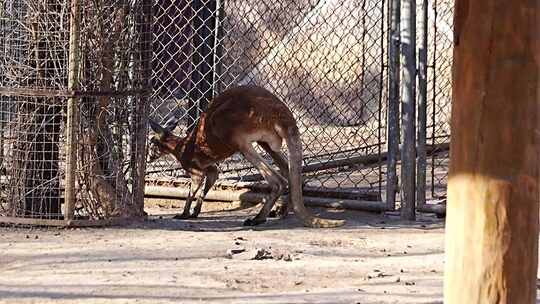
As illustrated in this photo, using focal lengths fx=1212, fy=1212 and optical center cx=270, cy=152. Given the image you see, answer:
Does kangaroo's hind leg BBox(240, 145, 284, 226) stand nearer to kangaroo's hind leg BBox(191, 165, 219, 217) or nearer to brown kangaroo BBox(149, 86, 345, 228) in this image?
brown kangaroo BBox(149, 86, 345, 228)

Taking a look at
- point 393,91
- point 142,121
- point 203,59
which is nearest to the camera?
point 142,121

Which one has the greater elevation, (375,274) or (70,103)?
(70,103)

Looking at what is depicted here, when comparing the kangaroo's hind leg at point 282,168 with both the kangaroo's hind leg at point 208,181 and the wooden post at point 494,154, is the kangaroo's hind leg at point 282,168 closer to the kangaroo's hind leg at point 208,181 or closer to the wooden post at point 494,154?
the kangaroo's hind leg at point 208,181

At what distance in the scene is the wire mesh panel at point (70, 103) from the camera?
23.4ft

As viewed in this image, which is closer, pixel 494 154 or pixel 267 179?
pixel 494 154

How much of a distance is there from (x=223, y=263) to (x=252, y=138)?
5.19 ft

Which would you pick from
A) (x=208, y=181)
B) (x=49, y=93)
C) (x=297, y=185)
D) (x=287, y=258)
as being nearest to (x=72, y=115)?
(x=49, y=93)

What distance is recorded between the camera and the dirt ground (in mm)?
5379

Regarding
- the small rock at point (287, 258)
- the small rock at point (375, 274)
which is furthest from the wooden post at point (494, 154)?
the small rock at point (287, 258)

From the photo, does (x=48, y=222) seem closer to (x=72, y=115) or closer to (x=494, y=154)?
(x=72, y=115)


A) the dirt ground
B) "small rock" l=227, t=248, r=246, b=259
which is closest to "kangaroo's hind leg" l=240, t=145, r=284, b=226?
the dirt ground

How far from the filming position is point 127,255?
6359 mm

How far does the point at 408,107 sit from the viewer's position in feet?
25.4

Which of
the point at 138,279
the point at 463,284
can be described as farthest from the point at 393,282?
the point at 463,284
